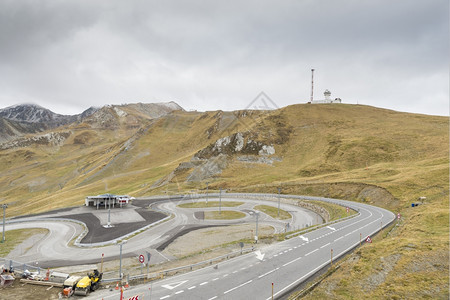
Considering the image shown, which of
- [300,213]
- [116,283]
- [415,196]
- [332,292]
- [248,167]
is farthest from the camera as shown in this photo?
[248,167]

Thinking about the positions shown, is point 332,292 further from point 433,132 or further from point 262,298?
point 433,132

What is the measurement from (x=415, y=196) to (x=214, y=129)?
149 m

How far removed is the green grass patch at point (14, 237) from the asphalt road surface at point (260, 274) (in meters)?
27.7

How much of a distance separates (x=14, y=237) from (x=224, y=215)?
1578 inches

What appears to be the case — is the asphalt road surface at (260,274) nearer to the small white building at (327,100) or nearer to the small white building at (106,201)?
the small white building at (106,201)

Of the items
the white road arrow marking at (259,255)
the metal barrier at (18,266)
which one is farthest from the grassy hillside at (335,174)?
the metal barrier at (18,266)

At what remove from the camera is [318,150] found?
13325 cm

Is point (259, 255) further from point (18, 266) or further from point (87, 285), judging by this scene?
point (18, 266)

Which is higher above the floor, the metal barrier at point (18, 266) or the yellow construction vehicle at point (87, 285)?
the yellow construction vehicle at point (87, 285)

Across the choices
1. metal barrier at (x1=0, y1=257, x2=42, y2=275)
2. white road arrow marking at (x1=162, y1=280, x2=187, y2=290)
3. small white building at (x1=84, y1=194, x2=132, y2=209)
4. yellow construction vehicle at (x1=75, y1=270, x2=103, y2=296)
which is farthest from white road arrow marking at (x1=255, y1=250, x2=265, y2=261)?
small white building at (x1=84, y1=194, x2=132, y2=209)

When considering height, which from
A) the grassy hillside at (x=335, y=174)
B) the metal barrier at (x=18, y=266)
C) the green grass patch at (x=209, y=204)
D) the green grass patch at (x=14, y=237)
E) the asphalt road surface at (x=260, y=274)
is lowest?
the green grass patch at (x=14, y=237)

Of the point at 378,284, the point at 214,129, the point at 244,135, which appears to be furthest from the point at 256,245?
the point at 214,129

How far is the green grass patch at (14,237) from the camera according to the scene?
38.9 meters

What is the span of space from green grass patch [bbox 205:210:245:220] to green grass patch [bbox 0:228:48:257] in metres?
32.3
